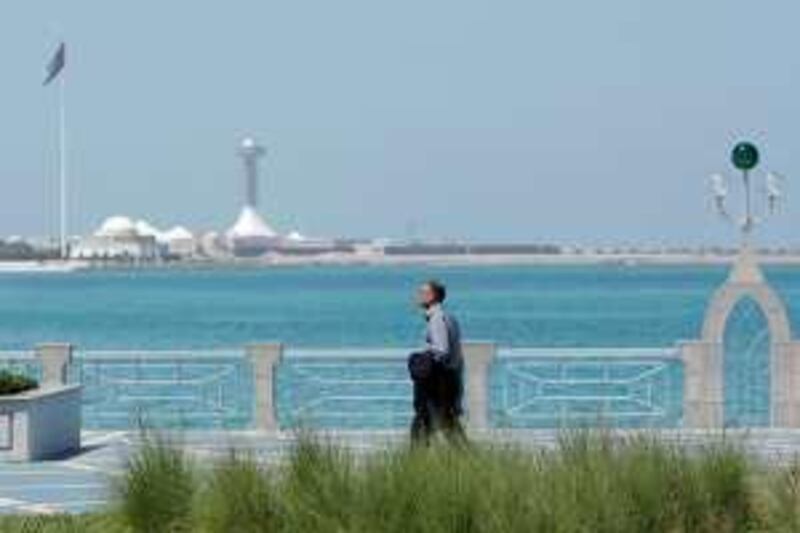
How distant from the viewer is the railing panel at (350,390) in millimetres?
27953

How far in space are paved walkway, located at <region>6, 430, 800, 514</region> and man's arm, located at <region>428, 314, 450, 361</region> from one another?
71cm

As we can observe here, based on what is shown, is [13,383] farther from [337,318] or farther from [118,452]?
[337,318]

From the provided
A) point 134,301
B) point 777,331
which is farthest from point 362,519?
point 134,301

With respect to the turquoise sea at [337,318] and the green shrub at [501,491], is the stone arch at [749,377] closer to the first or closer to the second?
the green shrub at [501,491]

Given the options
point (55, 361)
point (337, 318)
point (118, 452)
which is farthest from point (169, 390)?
point (337, 318)

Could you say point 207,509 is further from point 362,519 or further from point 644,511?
point 644,511

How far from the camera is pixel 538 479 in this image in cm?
1324

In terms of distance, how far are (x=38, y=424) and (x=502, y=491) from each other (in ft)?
35.2

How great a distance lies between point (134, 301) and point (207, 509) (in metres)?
149

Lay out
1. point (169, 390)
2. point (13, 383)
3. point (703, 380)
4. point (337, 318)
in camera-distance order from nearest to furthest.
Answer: point (13, 383) → point (703, 380) → point (169, 390) → point (337, 318)

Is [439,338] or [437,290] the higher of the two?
[437,290]

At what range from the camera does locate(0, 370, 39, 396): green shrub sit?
2317cm

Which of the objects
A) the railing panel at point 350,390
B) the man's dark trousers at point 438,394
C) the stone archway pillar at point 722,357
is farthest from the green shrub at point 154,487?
the stone archway pillar at point 722,357

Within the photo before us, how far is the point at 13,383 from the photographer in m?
23.3
